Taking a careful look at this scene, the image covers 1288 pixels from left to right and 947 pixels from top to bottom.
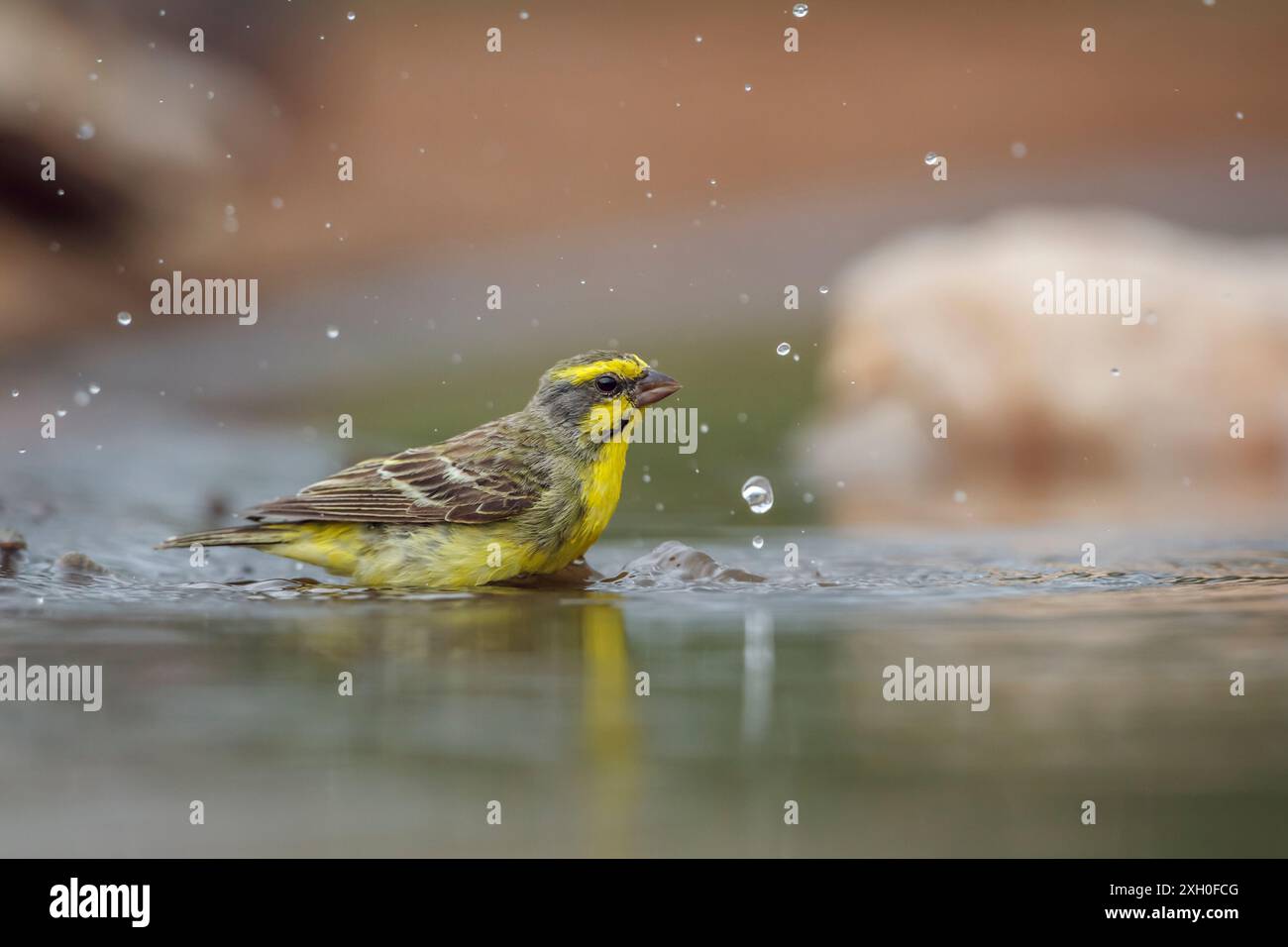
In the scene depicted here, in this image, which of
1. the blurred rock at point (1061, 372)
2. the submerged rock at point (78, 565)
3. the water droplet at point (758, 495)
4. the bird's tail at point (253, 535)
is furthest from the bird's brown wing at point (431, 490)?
the blurred rock at point (1061, 372)

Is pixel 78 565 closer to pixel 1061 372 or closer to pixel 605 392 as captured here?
pixel 605 392

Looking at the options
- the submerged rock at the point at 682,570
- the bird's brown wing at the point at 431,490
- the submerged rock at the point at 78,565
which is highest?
the bird's brown wing at the point at 431,490

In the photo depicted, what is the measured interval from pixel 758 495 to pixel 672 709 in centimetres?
541

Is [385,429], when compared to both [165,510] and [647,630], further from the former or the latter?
[647,630]

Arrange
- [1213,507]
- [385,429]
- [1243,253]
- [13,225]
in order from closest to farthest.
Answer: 1. [1213,507]
2. [385,429]
3. [1243,253]
4. [13,225]

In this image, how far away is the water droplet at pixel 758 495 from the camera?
10039 mm

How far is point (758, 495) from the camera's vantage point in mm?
10188

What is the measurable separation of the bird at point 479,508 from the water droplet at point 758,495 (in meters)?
2.42

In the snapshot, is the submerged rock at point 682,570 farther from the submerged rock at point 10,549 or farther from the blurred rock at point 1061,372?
the blurred rock at point 1061,372

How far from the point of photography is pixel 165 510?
9.97 meters

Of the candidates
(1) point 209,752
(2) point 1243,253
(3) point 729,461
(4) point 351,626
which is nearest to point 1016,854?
(1) point 209,752

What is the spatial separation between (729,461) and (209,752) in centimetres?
799

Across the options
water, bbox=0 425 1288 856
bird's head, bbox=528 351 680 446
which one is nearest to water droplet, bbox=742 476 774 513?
water, bbox=0 425 1288 856

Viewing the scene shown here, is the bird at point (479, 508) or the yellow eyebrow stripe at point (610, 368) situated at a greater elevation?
the yellow eyebrow stripe at point (610, 368)
